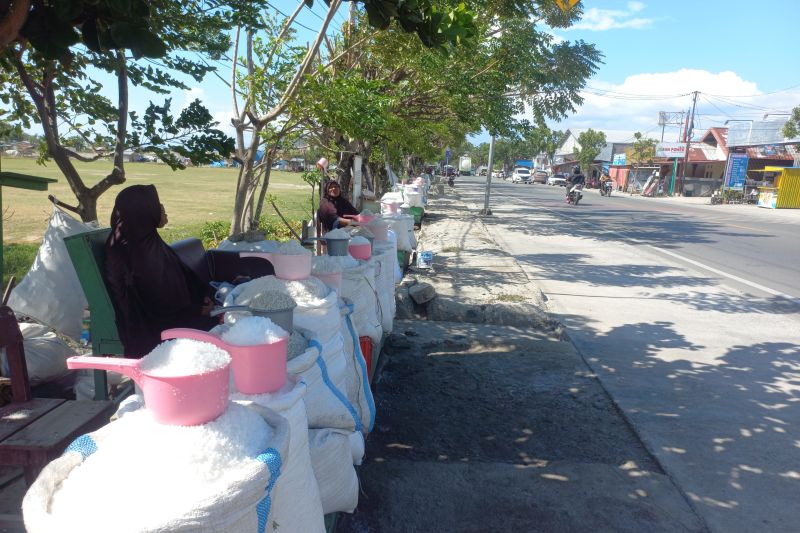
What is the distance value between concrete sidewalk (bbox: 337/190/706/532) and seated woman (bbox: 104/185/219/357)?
1483 millimetres

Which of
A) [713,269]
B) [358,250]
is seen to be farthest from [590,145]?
[358,250]

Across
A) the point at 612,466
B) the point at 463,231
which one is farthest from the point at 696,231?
the point at 612,466

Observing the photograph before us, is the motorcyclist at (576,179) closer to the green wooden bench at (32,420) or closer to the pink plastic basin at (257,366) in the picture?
the green wooden bench at (32,420)

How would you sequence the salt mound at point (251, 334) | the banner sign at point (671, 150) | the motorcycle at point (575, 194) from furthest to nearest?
the banner sign at point (671, 150)
the motorcycle at point (575, 194)
the salt mound at point (251, 334)

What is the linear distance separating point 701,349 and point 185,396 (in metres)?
5.67

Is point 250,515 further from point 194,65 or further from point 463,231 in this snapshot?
point 463,231

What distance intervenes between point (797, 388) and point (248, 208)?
21.0 feet

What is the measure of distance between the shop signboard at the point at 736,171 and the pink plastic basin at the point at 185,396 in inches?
1408

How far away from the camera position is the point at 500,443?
356 cm

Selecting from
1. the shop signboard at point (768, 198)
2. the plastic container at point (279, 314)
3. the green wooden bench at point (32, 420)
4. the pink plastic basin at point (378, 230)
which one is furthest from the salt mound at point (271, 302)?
the shop signboard at point (768, 198)

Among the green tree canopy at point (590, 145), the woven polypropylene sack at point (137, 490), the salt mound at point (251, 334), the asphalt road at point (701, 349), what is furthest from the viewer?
the green tree canopy at point (590, 145)

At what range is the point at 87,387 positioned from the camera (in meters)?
3.37

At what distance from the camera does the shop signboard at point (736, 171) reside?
101 feet

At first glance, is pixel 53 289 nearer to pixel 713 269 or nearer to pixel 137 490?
pixel 137 490
